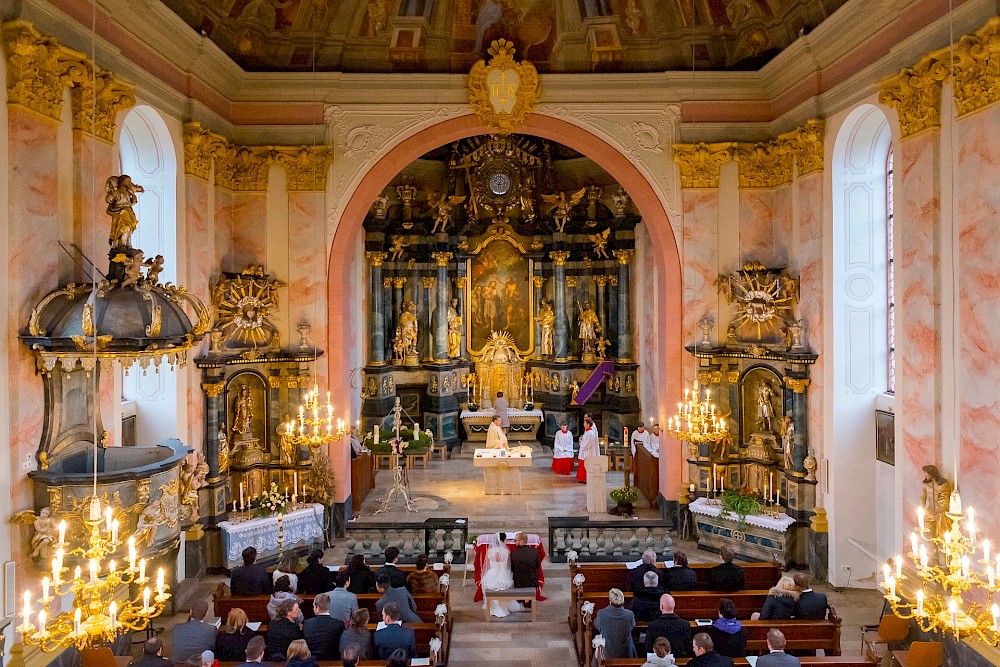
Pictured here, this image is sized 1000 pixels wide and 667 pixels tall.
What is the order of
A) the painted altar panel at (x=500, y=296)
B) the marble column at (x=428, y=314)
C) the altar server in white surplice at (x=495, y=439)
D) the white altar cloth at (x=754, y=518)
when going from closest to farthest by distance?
the white altar cloth at (x=754, y=518), the altar server in white surplice at (x=495, y=439), the marble column at (x=428, y=314), the painted altar panel at (x=500, y=296)

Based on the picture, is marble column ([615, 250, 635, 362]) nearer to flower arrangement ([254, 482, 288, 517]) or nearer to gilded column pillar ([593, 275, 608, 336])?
gilded column pillar ([593, 275, 608, 336])

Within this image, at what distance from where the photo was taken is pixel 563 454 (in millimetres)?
19656

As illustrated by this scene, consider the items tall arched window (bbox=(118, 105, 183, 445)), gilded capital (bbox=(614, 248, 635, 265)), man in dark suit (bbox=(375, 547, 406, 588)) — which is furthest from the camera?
gilded capital (bbox=(614, 248, 635, 265))

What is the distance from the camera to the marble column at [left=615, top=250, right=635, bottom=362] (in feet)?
72.4

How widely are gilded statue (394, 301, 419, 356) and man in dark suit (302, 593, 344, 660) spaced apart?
14.2 metres

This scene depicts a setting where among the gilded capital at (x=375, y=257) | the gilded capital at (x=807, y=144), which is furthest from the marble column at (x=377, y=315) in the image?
the gilded capital at (x=807, y=144)

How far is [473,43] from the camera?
15.2 metres

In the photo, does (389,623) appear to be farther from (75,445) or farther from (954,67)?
(954,67)

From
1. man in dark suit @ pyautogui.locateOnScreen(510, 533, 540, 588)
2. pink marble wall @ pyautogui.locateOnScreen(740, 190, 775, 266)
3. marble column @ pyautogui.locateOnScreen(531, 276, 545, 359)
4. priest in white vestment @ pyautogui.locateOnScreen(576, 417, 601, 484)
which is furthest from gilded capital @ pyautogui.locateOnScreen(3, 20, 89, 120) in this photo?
marble column @ pyautogui.locateOnScreen(531, 276, 545, 359)

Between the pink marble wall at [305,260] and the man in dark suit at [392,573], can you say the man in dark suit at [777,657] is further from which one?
the pink marble wall at [305,260]

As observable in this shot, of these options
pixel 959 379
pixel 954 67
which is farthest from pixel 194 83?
pixel 959 379

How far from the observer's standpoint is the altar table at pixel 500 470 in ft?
56.7

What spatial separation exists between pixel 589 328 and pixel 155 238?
13.3 m

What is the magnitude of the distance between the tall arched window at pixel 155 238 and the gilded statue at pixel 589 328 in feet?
42.3
